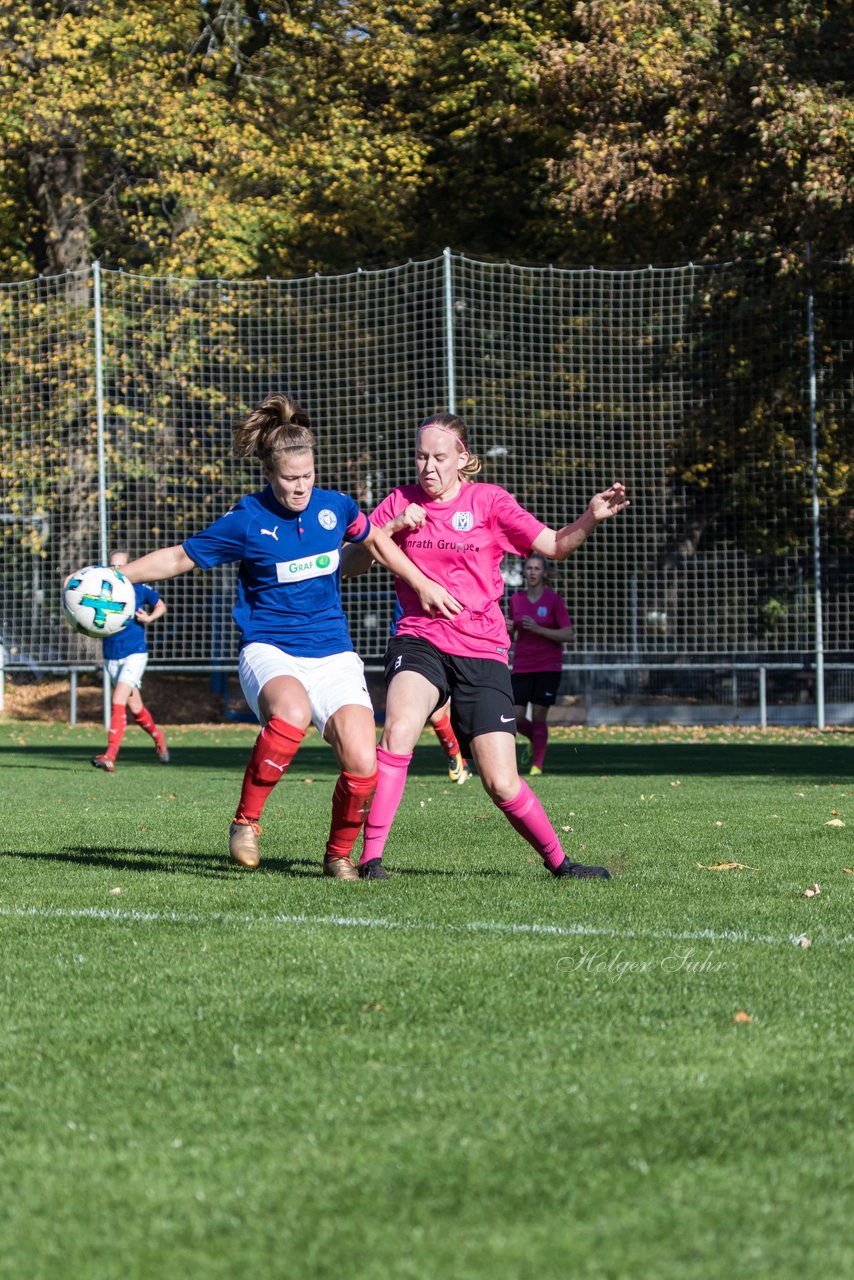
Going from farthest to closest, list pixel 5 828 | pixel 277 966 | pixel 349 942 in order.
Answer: pixel 5 828, pixel 349 942, pixel 277 966

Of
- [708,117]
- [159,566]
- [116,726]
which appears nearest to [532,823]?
[159,566]

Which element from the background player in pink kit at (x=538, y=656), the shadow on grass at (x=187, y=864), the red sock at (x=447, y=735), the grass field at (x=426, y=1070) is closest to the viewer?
the grass field at (x=426, y=1070)

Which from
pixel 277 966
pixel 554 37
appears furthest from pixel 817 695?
pixel 277 966

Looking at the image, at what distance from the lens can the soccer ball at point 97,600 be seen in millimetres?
6883

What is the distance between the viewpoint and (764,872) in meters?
7.33

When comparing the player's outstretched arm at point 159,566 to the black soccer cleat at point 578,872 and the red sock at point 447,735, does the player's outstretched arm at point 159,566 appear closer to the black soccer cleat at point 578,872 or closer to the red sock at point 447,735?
the black soccer cleat at point 578,872

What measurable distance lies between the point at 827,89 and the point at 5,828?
17628mm

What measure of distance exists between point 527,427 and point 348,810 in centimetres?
1714

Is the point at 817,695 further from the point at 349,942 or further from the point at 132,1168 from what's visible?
the point at 132,1168

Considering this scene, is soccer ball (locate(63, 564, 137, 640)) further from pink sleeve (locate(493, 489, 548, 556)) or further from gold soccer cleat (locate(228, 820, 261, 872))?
pink sleeve (locate(493, 489, 548, 556))

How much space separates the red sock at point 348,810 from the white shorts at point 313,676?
0.27 meters

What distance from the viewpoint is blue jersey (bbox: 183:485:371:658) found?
23.2 feet

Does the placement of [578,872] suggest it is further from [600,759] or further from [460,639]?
[600,759]

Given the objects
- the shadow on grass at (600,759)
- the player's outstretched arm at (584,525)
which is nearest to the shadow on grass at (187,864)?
the player's outstretched arm at (584,525)
